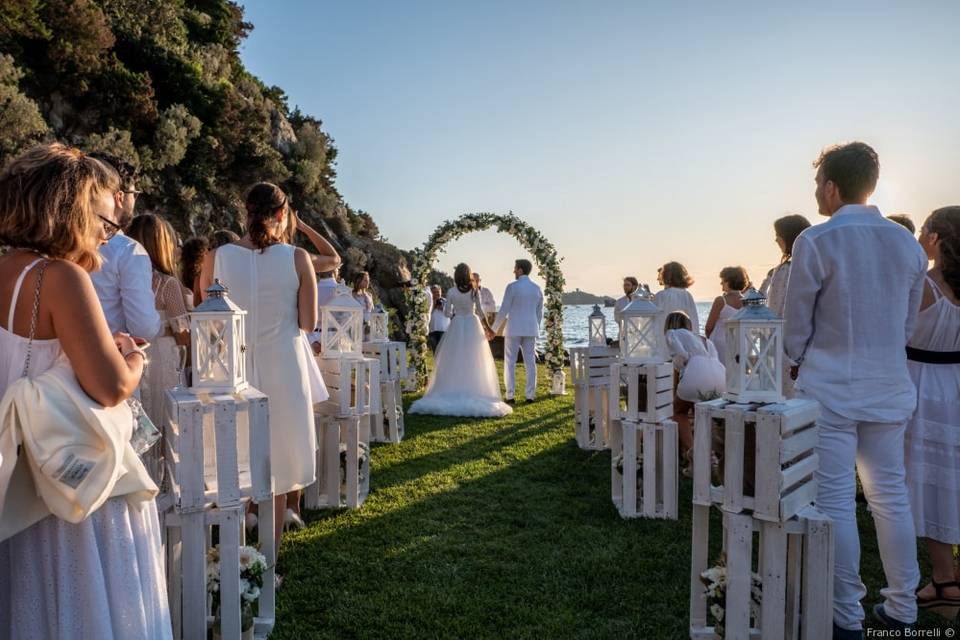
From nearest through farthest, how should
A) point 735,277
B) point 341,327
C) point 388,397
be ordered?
point 341,327, point 735,277, point 388,397

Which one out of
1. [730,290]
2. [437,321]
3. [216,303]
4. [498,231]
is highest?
[498,231]

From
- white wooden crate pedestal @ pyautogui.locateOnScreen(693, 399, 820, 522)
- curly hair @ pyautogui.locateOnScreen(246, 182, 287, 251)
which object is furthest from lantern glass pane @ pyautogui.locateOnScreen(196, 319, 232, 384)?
white wooden crate pedestal @ pyautogui.locateOnScreen(693, 399, 820, 522)

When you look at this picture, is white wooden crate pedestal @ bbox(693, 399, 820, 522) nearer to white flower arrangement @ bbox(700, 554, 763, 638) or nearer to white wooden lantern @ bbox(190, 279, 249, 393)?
white flower arrangement @ bbox(700, 554, 763, 638)

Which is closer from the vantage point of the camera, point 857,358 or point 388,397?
point 857,358

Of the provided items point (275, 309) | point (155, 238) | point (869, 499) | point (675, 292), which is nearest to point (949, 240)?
point (869, 499)

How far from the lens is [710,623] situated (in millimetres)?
3242

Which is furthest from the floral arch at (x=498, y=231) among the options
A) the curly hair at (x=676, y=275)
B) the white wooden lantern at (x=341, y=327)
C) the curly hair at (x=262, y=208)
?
the curly hair at (x=262, y=208)

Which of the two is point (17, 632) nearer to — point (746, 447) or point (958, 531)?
point (746, 447)

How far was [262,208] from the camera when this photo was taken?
12.1ft

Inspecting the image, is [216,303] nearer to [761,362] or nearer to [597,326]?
[761,362]

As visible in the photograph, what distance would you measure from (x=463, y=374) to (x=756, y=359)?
7.22m

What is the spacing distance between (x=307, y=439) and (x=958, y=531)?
3.59 meters

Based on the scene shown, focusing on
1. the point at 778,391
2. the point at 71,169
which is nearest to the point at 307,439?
the point at 71,169

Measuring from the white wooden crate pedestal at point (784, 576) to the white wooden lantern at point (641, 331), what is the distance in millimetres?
2591
